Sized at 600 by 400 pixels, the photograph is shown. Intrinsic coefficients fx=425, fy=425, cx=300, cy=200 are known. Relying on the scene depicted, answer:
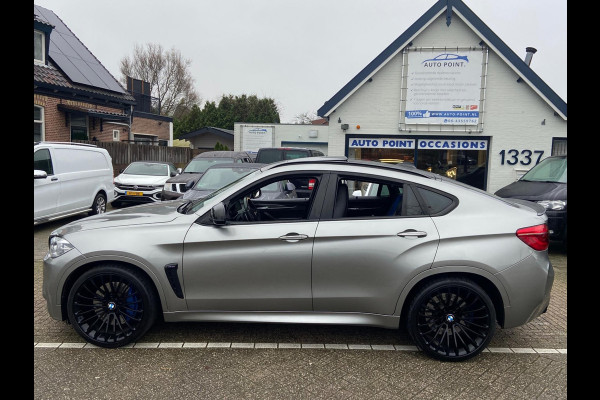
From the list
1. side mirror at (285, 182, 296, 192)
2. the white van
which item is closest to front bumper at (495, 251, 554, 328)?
side mirror at (285, 182, 296, 192)

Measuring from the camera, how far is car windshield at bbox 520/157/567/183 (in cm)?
796

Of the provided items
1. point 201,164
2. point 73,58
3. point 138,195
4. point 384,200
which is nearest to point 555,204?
point 384,200

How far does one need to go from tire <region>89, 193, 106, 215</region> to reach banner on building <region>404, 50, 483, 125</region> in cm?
861

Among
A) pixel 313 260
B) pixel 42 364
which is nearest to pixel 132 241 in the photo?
pixel 42 364

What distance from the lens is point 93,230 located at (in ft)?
12.3

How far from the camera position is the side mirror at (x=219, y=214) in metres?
3.59

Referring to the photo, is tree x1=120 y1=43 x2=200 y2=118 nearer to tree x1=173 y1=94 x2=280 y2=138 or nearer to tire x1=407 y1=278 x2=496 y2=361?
tree x1=173 y1=94 x2=280 y2=138

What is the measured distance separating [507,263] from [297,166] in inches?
77.1

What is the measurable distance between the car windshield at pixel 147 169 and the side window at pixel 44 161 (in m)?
4.93

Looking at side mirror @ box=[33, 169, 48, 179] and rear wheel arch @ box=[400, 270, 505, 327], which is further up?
side mirror @ box=[33, 169, 48, 179]

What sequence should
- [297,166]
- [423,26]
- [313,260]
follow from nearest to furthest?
1. [313,260]
2. [297,166]
3. [423,26]

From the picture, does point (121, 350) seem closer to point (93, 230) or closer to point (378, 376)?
point (93, 230)
